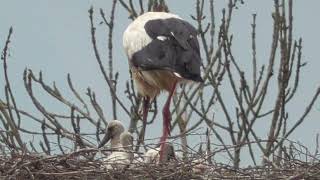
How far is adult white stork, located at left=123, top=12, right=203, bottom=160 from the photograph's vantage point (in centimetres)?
961

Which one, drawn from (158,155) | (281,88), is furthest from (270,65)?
(158,155)

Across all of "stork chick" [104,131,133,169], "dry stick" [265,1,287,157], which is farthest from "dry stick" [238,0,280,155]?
"stork chick" [104,131,133,169]

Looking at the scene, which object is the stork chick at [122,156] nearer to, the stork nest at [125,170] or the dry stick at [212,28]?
the stork nest at [125,170]

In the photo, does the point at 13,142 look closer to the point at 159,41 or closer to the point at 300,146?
the point at 159,41

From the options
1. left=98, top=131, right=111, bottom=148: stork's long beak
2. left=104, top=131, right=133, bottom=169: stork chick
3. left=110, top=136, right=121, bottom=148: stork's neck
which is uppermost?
left=98, top=131, right=111, bottom=148: stork's long beak

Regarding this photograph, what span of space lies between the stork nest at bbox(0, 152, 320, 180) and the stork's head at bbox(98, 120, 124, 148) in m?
1.54

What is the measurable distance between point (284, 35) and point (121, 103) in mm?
1398

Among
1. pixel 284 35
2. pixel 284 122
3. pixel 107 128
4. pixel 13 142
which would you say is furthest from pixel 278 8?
pixel 13 142

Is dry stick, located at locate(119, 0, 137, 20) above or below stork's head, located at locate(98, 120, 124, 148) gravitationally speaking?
above

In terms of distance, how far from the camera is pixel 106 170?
784 centimetres

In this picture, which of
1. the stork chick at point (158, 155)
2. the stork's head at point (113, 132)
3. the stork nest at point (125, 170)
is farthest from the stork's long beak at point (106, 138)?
the stork nest at point (125, 170)

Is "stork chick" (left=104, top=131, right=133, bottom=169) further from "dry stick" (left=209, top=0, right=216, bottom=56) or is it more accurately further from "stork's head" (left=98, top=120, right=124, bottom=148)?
"dry stick" (left=209, top=0, right=216, bottom=56)

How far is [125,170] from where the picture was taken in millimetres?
7910

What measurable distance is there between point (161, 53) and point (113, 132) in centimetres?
68
